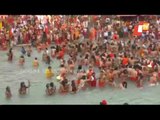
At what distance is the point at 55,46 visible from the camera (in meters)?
13.4

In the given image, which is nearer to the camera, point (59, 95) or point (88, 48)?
point (59, 95)

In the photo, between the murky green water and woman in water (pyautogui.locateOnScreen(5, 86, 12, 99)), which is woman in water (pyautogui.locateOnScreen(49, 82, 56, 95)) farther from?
woman in water (pyautogui.locateOnScreen(5, 86, 12, 99))

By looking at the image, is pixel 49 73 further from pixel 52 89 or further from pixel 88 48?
pixel 88 48

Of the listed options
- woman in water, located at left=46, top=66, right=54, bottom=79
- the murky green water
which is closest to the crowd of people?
woman in water, located at left=46, top=66, right=54, bottom=79

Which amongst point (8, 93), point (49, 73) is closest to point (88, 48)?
point (49, 73)

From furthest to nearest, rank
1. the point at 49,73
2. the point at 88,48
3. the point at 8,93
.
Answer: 1. the point at 88,48
2. the point at 49,73
3. the point at 8,93

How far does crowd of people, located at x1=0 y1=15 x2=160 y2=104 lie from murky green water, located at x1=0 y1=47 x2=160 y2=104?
15 cm

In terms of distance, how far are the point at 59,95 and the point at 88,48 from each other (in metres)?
2.30

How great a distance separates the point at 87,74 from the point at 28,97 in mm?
1558

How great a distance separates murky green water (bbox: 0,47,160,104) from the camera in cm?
1109

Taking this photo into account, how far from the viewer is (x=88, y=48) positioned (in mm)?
13164
